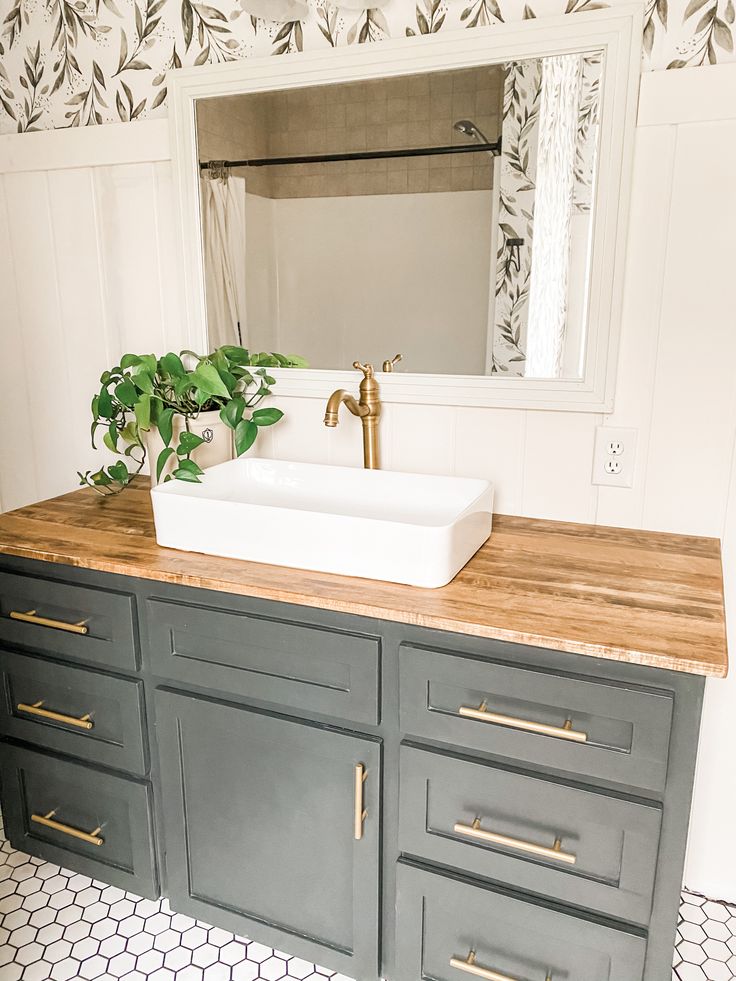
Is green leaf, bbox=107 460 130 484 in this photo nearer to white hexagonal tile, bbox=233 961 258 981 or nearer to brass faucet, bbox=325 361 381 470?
brass faucet, bbox=325 361 381 470

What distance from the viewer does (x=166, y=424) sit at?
1.59 metres

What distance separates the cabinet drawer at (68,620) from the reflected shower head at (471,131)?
1.11 metres

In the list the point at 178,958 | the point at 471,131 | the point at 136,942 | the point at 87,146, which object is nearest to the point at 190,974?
the point at 178,958

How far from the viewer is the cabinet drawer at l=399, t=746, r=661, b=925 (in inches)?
43.0

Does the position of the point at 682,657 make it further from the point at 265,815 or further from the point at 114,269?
the point at 114,269

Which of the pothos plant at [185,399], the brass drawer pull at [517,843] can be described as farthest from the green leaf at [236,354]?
the brass drawer pull at [517,843]

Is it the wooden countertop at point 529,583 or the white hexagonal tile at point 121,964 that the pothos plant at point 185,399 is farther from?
the white hexagonal tile at point 121,964

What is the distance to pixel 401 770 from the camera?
1228 millimetres

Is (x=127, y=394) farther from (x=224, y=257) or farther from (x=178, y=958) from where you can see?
(x=178, y=958)

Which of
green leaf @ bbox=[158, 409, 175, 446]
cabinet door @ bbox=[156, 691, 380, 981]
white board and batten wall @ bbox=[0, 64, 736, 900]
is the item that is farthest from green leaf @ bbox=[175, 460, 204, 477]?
cabinet door @ bbox=[156, 691, 380, 981]

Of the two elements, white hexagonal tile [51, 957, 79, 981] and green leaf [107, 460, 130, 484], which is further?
green leaf [107, 460, 130, 484]

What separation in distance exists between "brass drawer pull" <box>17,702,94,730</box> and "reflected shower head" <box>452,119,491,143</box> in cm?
139

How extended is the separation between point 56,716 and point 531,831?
3.19 feet

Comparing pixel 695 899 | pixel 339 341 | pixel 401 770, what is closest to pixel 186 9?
pixel 339 341
